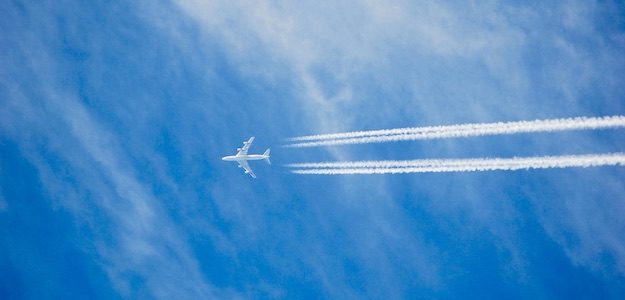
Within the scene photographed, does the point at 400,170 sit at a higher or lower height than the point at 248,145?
lower

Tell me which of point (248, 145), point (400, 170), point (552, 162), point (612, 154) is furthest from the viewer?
point (248, 145)

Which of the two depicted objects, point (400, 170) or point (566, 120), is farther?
point (400, 170)

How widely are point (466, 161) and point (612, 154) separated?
11.8m

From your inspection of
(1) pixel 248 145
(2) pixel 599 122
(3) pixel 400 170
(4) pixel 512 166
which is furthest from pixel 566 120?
(1) pixel 248 145

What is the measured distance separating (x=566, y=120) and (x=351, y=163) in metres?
22.4

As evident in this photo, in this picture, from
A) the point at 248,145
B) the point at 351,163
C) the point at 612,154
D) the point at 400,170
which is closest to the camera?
the point at 612,154

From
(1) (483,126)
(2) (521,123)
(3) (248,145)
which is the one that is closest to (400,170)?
(1) (483,126)

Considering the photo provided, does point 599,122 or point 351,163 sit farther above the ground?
point 351,163

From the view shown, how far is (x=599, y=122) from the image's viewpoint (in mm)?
38281

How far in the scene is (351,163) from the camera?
53.6 m

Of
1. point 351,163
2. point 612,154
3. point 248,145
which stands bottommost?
point 612,154

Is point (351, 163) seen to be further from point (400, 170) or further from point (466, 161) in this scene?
point (466, 161)

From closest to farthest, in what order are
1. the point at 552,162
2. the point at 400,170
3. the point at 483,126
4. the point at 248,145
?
1. the point at 552,162
2. the point at 483,126
3. the point at 400,170
4. the point at 248,145

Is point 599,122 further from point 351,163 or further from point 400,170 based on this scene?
point 351,163
